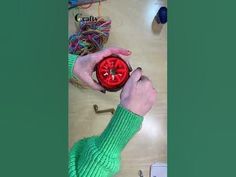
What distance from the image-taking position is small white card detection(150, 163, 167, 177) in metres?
1.51

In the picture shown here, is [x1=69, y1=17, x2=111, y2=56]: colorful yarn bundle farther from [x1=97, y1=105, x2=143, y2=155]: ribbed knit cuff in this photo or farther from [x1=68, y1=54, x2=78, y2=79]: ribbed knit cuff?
[x1=97, y1=105, x2=143, y2=155]: ribbed knit cuff

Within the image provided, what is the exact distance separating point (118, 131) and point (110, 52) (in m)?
0.25

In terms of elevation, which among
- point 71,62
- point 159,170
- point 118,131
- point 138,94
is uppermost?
point 71,62

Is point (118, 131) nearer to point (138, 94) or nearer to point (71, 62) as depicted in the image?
point (138, 94)

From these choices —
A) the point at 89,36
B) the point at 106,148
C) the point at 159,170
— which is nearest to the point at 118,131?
the point at 106,148

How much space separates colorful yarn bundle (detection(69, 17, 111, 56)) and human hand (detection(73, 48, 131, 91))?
0.06 feet

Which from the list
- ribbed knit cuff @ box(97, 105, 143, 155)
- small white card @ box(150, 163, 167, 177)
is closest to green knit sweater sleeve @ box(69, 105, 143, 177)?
ribbed knit cuff @ box(97, 105, 143, 155)

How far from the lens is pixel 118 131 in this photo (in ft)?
4.83

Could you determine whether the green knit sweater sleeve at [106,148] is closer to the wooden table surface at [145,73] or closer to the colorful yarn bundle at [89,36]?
the wooden table surface at [145,73]

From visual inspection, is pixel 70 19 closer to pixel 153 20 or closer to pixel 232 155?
pixel 153 20

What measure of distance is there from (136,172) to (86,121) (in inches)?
9.0

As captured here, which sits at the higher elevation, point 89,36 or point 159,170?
point 89,36

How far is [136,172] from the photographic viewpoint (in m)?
1.51

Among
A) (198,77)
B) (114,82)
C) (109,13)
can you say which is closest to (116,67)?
(114,82)
